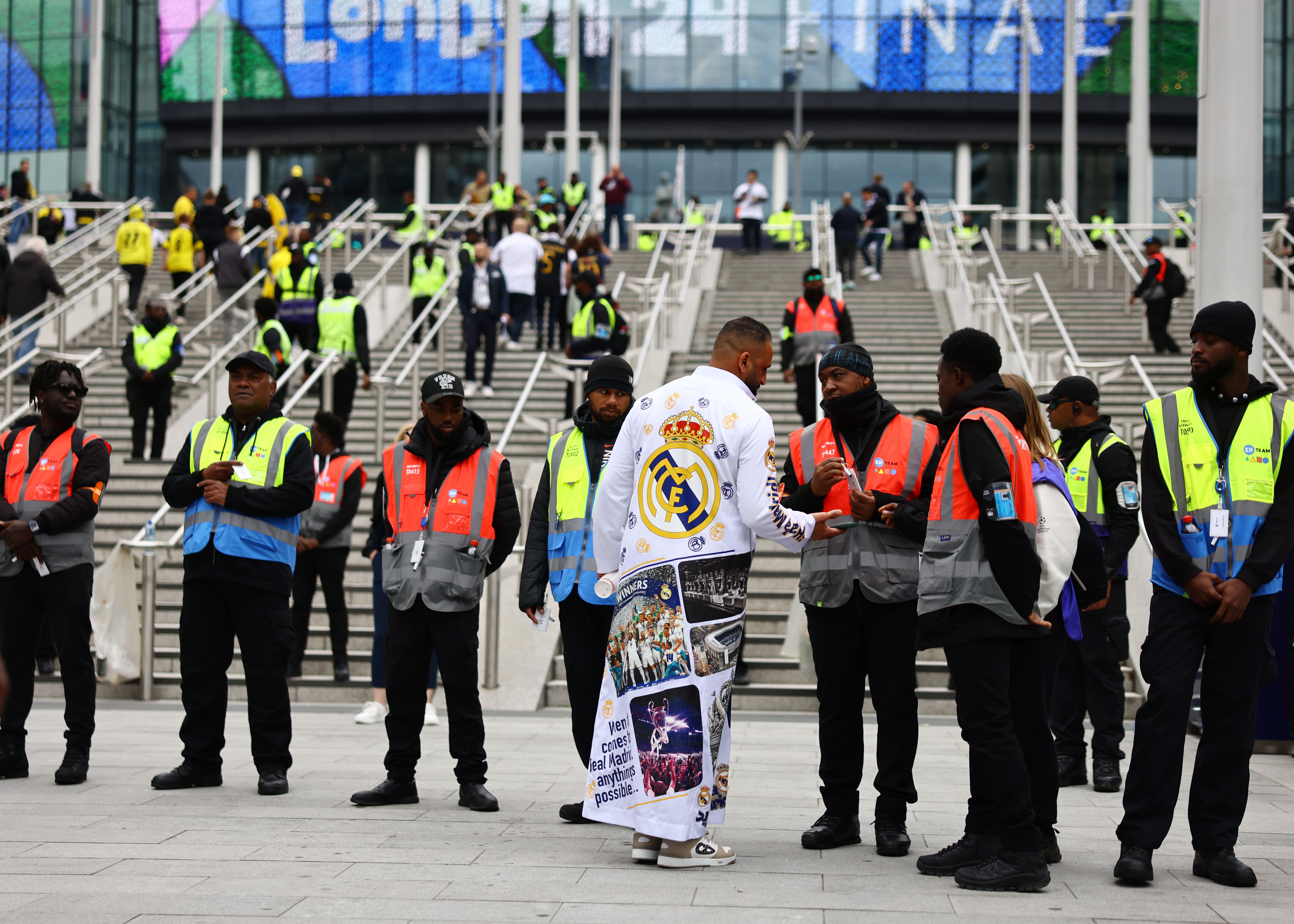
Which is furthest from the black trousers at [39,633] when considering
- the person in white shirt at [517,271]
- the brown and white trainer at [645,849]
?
the person in white shirt at [517,271]

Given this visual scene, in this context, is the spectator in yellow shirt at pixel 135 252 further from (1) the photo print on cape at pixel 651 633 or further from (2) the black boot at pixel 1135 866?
(2) the black boot at pixel 1135 866

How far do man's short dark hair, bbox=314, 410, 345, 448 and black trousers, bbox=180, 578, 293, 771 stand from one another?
3450mm

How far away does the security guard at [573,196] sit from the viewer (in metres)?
27.6

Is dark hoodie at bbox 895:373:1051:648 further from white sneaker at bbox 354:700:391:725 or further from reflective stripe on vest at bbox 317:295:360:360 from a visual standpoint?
reflective stripe on vest at bbox 317:295:360:360

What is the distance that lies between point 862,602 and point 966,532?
2.16 ft

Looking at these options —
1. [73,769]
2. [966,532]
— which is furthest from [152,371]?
[966,532]

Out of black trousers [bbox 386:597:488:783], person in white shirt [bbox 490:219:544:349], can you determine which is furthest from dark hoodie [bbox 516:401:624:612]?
person in white shirt [bbox 490:219:544:349]

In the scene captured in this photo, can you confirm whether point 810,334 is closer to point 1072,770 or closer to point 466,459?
point 1072,770

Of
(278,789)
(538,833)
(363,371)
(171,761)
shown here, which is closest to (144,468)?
(363,371)

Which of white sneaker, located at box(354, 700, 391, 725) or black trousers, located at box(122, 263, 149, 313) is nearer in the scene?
white sneaker, located at box(354, 700, 391, 725)

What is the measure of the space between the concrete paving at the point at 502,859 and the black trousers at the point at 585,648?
500mm

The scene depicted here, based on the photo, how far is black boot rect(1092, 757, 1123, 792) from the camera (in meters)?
7.24

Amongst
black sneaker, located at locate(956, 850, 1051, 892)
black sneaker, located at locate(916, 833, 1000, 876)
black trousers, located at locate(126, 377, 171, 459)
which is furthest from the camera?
black trousers, located at locate(126, 377, 171, 459)

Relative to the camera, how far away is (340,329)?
14461mm
